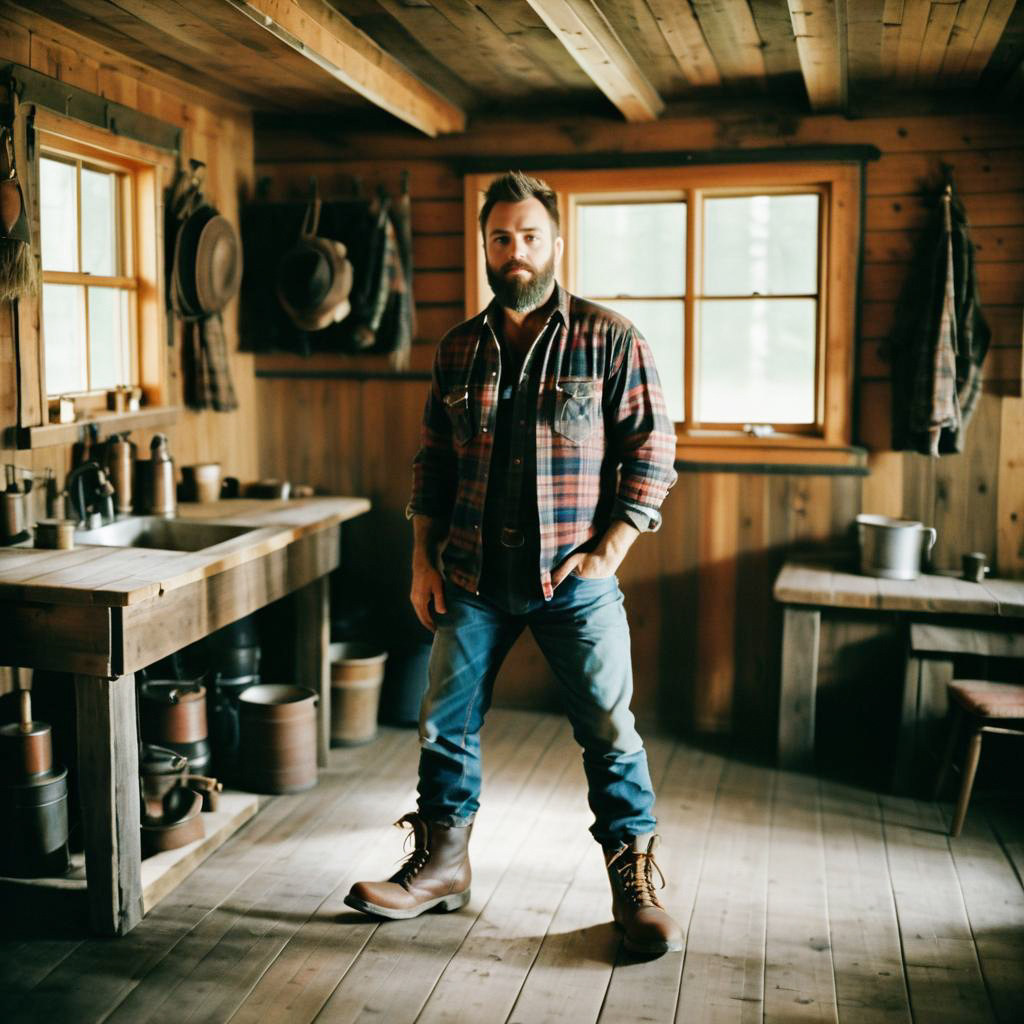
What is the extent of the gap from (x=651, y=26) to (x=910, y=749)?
2.43 meters

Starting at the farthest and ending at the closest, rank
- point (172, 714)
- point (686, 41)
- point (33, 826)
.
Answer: point (686, 41)
point (172, 714)
point (33, 826)

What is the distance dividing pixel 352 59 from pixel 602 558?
6.09 feet

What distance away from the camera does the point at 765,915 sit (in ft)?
10.0

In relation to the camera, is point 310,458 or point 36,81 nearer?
point 36,81

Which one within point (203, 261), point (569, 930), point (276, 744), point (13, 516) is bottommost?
point (569, 930)

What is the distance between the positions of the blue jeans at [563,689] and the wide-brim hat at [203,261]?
1896 millimetres

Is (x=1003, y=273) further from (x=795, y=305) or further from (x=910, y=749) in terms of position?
(x=910, y=749)

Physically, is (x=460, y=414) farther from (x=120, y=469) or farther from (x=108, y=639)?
(x=120, y=469)

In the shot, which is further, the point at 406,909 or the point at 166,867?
the point at 166,867

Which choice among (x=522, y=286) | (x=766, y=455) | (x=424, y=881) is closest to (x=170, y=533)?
(x=424, y=881)

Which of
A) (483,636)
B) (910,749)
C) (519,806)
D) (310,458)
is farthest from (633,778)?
(310,458)

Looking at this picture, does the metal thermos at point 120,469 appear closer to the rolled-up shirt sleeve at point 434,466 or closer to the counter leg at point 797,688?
the rolled-up shirt sleeve at point 434,466

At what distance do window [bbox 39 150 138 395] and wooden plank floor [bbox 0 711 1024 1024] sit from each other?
159 cm

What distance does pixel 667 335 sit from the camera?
4652mm
